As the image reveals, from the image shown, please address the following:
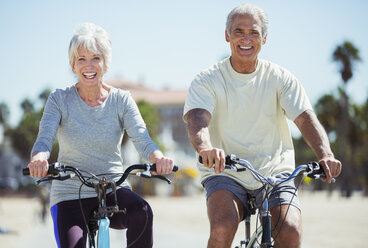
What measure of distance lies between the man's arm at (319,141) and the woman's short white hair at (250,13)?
25.6 inches

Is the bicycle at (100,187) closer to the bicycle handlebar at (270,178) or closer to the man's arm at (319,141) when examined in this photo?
the bicycle handlebar at (270,178)

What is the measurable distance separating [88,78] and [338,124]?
179ft

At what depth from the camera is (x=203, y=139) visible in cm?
324

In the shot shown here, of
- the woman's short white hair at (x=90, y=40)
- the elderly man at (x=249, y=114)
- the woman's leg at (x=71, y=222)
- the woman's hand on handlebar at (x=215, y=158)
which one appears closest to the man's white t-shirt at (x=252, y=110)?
the elderly man at (x=249, y=114)

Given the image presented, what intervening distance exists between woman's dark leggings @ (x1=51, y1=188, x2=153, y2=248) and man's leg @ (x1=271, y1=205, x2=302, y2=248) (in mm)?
763

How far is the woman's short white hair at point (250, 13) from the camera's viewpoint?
3.60 metres

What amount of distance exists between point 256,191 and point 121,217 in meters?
0.88

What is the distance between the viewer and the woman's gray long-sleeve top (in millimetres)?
3344

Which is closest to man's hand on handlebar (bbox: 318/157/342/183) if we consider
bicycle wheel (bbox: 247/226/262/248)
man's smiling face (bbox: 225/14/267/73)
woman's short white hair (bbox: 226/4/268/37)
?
bicycle wheel (bbox: 247/226/262/248)

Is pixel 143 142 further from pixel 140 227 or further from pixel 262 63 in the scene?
pixel 262 63

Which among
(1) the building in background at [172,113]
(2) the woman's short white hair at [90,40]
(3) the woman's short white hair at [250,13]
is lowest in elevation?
(1) the building in background at [172,113]

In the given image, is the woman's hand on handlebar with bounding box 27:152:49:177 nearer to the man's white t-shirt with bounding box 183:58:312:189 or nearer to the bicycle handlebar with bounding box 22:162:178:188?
the bicycle handlebar with bounding box 22:162:178:188

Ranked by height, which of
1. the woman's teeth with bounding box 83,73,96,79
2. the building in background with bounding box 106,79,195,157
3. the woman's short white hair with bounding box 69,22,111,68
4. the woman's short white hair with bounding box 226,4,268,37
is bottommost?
the building in background with bounding box 106,79,195,157

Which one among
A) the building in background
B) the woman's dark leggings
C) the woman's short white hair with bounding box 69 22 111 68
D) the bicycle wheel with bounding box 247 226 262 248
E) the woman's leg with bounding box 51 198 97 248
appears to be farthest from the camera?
the building in background
